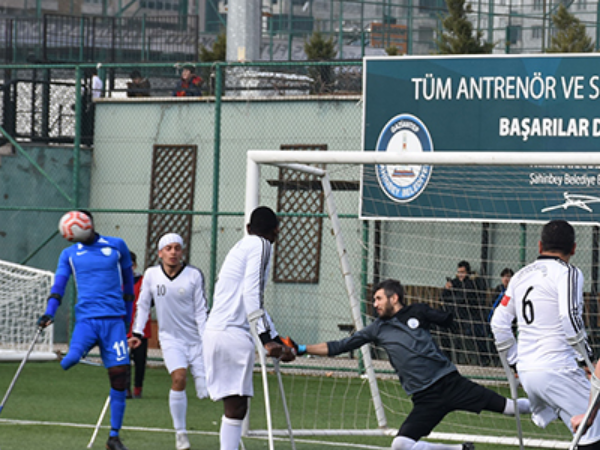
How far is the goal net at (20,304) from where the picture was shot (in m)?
14.7

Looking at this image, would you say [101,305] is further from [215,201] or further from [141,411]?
Answer: [215,201]

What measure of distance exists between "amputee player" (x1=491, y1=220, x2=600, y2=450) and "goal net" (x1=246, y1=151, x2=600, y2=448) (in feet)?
8.04

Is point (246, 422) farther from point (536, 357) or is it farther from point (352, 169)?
point (352, 169)

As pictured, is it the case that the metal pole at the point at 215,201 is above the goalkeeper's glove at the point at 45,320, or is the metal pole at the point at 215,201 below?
above

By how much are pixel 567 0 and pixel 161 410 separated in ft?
74.5

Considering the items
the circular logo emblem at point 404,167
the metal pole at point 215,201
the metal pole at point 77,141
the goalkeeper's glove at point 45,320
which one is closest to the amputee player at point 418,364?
the goalkeeper's glove at point 45,320

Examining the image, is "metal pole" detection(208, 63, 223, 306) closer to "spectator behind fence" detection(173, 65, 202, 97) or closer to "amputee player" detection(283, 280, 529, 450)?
"spectator behind fence" detection(173, 65, 202, 97)

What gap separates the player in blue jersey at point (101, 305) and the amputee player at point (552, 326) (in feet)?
11.6

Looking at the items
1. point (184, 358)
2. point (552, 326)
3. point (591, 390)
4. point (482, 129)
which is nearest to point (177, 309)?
point (184, 358)

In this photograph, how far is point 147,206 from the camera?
19328mm

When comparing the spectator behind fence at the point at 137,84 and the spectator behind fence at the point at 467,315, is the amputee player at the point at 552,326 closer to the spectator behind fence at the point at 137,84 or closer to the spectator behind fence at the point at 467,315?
the spectator behind fence at the point at 467,315

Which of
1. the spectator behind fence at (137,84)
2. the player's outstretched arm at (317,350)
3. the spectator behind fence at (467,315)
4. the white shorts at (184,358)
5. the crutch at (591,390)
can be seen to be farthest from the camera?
the spectator behind fence at (137,84)

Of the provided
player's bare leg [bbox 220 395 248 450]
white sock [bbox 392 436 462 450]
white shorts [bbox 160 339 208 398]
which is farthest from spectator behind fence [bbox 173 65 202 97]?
white sock [bbox 392 436 462 450]

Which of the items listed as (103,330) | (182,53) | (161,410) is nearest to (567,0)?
(182,53)
